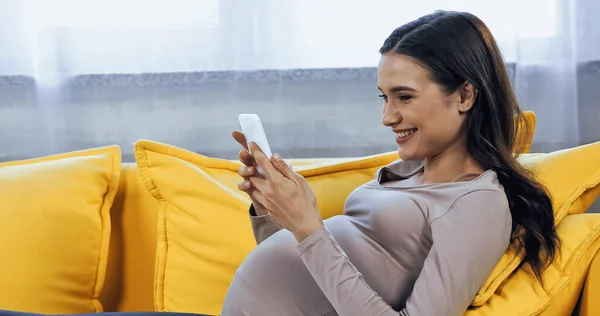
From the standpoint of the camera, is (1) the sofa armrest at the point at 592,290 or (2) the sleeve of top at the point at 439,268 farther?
(1) the sofa armrest at the point at 592,290

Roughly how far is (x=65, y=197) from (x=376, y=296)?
2.74 ft

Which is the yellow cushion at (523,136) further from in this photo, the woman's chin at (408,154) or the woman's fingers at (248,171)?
the woman's fingers at (248,171)

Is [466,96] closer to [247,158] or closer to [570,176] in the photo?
[570,176]

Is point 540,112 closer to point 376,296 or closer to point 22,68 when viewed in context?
point 376,296

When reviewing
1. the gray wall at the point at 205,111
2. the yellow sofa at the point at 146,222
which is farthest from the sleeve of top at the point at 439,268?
the gray wall at the point at 205,111

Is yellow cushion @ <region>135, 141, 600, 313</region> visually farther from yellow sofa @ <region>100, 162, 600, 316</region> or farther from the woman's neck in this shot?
the woman's neck

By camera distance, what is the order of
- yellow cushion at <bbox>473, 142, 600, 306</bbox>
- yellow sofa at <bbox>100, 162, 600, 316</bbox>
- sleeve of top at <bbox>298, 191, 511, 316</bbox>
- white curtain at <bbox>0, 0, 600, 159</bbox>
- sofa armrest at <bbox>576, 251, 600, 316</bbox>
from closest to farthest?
1. sleeve of top at <bbox>298, 191, 511, 316</bbox>
2. sofa armrest at <bbox>576, 251, 600, 316</bbox>
3. yellow cushion at <bbox>473, 142, 600, 306</bbox>
4. yellow sofa at <bbox>100, 162, 600, 316</bbox>
5. white curtain at <bbox>0, 0, 600, 159</bbox>

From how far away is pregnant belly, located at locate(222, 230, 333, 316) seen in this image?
136 cm

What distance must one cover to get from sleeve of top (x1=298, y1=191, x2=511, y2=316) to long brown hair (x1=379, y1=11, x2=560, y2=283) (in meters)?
0.09

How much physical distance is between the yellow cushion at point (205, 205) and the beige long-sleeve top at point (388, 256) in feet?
0.69

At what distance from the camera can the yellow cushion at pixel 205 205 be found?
5.58 feet

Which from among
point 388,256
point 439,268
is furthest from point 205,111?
point 439,268

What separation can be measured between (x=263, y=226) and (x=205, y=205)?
282 mm

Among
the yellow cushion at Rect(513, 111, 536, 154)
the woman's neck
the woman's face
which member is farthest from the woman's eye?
the yellow cushion at Rect(513, 111, 536, 154)
